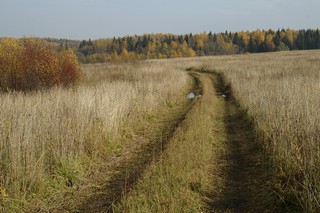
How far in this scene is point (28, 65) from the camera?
15344 millimetres

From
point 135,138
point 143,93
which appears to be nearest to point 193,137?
point 135,138

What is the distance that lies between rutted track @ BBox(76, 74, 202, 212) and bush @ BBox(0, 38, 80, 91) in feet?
30.5

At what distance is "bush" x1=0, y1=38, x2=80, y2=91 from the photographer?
1534cm

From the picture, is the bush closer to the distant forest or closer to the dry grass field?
the dry grass field

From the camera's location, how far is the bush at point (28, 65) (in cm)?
1534

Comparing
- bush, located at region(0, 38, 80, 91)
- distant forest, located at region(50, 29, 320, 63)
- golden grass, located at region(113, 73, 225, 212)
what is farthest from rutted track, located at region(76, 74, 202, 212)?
distant forest, located at region(50, 29, 320, 63)

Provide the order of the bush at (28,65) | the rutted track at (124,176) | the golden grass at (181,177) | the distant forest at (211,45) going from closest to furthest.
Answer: the golden grass at (181,177), the rutted track at (124,176), the bush at (28,65), the distant forest at (211,45)

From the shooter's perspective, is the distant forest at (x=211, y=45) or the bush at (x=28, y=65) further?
the distant forest at (x=211, y=45)

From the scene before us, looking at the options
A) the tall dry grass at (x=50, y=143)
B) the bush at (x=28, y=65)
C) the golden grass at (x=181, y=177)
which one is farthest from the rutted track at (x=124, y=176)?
the bush at (x=28, y=65)

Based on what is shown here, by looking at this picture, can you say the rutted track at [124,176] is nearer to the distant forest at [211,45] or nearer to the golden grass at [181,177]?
the golden grass at [181,177]

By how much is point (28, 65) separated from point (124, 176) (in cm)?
1185

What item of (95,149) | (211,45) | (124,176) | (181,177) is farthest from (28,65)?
(211,45)

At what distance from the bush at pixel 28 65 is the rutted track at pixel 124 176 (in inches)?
366

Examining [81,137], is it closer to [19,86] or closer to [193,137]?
[193,137]
